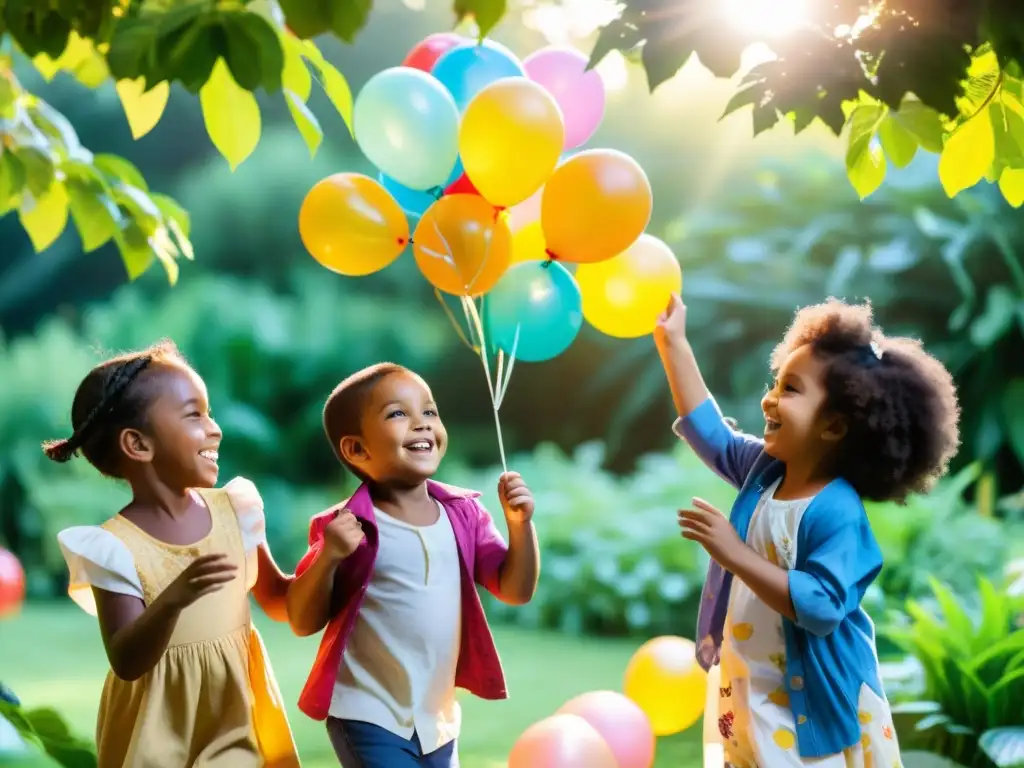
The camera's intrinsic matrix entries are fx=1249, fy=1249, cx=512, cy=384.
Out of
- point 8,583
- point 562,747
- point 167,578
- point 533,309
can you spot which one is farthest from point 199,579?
point 8,583

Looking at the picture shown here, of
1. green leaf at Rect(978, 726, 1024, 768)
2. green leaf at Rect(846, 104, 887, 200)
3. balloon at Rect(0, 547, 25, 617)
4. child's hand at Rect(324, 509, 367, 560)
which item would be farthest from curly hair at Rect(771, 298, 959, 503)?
balloon at Rect(0, 547, 25, 617)

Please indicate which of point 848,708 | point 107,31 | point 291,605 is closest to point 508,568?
point 291,605

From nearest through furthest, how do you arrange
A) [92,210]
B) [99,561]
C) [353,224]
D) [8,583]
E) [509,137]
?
[99,561] → [509,137] → [353,224] → [92,210] → [8,583]

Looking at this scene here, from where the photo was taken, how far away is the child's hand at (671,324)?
8.51 ft

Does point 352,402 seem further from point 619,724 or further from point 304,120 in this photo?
point 619,724

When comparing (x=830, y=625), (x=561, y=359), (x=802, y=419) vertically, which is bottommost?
(x=830, y=625)

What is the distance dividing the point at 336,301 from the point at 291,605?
6221 mm

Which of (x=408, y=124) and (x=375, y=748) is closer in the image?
(x=375, y=748)

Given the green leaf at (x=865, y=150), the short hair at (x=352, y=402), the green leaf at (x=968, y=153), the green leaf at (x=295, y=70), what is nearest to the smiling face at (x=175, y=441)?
the short hair at (x=352, y=402)

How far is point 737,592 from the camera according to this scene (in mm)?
2352

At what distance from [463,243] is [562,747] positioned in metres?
1.20

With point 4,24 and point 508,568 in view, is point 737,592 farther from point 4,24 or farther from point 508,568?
point 4,24

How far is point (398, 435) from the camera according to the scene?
227 centimetres

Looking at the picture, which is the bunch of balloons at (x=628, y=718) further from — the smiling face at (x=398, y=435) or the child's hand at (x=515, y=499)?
the smiling face at (x=398, y=435)
